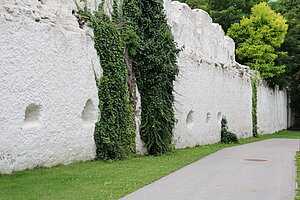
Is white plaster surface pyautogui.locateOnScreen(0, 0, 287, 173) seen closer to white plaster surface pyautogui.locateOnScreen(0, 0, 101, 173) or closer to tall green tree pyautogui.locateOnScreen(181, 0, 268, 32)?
white plaster surface pyautogui.locateOnScreen(0, 0, 101, 173)

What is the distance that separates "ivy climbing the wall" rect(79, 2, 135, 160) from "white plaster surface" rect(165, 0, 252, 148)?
4.12m

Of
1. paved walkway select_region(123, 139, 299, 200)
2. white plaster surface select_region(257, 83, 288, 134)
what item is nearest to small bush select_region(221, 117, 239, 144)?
white plaster surface select_region(257, 83, 288, 134)

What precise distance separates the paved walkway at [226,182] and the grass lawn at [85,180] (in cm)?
38

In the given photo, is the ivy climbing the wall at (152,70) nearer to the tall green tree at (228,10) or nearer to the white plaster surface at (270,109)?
the white plaster surface at (270,109)

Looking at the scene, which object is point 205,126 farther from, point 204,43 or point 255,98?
point 255,98

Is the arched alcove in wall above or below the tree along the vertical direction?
below

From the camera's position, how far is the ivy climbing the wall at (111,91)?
1142cm

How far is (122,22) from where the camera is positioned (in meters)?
12.5

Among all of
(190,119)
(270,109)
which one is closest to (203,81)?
(190,119)

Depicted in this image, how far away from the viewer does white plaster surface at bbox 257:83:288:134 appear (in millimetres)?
29172

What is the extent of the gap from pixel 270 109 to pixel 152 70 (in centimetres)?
2109

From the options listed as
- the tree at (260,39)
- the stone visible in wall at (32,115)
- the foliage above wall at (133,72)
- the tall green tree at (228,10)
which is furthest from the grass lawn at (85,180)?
the tall green tree at (228,10)

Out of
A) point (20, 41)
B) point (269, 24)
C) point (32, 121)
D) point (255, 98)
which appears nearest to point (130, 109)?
point (32, 121)

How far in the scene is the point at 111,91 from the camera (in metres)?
11.8
